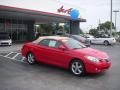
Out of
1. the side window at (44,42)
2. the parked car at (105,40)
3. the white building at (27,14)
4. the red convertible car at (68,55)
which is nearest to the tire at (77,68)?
the red convertible car at (68,55)

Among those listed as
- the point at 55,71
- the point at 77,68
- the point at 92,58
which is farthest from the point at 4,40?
the point at 92,58

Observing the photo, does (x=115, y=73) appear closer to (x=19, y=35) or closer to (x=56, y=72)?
(x=56, y=72)

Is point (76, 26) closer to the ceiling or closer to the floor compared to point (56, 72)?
closer to the ceiling

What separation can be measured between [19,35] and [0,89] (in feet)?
92.3

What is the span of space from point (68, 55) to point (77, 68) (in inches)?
27.8

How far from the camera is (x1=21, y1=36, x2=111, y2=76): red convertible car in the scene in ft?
28.9

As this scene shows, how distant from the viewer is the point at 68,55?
30.8ft

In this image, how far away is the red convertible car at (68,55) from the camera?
28.9 feet

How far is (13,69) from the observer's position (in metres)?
10.1

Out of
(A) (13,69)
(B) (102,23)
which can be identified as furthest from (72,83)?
(B) (102,23)

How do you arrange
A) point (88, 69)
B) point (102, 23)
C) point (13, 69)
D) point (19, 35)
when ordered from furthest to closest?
point (102, 23) → point (19, 35) → point (13, 69) → point (88, 69)

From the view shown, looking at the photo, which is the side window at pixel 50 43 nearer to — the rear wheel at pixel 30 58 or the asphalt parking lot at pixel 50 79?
the rear wheel at pixel 30 58

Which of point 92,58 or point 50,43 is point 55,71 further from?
point 92,58

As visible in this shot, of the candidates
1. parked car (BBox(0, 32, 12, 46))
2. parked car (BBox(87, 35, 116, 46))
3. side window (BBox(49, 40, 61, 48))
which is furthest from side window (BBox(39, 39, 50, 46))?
parked car (BBox(87, 35, 116, 46))
